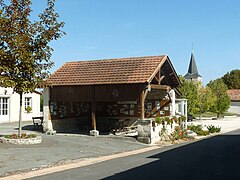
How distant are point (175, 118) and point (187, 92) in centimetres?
2252

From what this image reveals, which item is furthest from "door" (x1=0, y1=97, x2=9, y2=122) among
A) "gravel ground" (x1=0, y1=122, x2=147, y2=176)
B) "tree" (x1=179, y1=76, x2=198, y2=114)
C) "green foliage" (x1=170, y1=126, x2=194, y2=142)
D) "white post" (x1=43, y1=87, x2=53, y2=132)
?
"tree" (x1=179, y1=76, x2=198, y2=114)

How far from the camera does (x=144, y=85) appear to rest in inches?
706

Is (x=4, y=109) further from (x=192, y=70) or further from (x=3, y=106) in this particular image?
(x=192, y=70)

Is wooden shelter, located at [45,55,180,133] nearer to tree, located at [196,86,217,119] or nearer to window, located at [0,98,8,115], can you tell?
window, located at [0,98,8,115]

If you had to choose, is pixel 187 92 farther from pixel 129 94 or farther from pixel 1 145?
pixel 1 145

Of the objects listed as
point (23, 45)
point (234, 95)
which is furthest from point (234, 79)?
point (23, 45)

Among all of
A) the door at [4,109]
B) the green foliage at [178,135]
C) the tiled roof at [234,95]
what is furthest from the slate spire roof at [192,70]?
the green foliage at [178,135]

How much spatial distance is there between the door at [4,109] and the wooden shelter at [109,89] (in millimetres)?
10690

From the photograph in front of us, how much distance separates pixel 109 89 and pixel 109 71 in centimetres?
124

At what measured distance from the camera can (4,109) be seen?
1230 inches

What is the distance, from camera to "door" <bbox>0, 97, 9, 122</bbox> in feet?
102

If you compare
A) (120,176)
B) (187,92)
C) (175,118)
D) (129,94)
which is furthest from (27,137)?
(187,92)

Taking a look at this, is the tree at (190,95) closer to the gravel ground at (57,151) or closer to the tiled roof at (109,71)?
the tiled roof at (109,71)

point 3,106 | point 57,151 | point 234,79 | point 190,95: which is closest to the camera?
point 57,151
